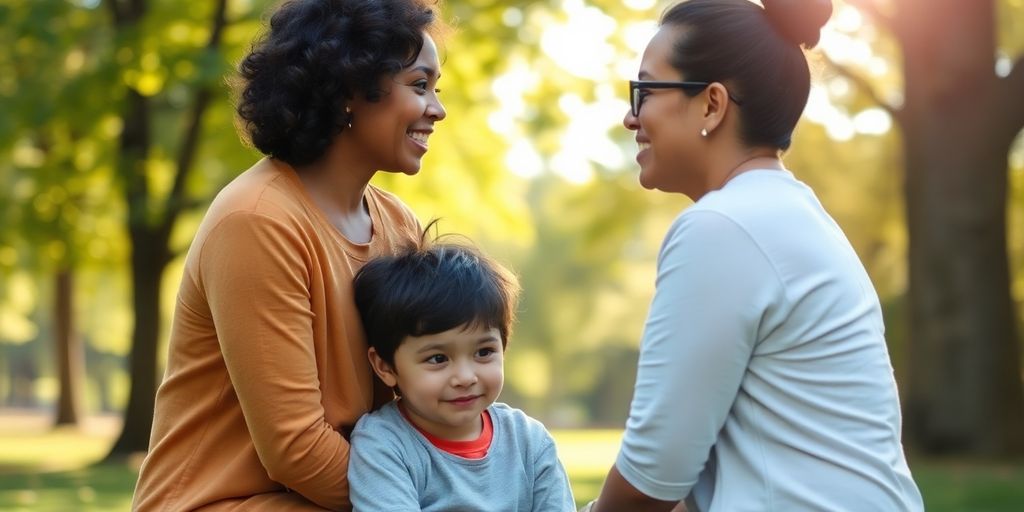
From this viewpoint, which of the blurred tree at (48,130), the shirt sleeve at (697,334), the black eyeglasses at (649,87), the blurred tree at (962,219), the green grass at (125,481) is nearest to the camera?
the shirt sleeve at (697,334)

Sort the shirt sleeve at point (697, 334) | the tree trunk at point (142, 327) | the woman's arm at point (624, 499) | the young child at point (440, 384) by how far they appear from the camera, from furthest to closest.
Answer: the tree trunk at point (142, 327), the young child at point (440, 384), the woman's arm at point (624, 499), the shirt sleeve at point (697, 334)

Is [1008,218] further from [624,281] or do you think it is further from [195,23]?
[624,281]

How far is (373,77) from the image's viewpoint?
11.6 ft

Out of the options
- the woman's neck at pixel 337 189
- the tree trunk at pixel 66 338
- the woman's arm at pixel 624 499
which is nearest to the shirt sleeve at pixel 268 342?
the woman's neck at pixel 337 189

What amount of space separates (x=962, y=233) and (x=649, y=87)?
11.8 meters

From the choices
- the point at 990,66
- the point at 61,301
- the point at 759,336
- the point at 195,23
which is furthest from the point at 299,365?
the point at 61,301

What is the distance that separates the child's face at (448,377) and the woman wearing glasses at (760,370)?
55cm

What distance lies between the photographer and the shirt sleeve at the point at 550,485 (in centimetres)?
346

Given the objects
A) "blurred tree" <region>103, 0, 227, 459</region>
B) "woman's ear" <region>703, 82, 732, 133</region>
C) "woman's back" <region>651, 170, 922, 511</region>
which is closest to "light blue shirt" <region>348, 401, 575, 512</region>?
"woman's back" <region>651, 170, 922, 511</region>

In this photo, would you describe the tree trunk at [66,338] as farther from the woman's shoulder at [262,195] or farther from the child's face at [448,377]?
the child's face at [448,377]

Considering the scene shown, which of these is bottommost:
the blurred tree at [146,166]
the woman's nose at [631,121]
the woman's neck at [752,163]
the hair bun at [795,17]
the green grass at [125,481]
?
the green grass at [125,481]

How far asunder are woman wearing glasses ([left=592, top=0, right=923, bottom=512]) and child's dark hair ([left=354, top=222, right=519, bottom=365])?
0.65m

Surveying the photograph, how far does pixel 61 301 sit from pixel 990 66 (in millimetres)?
18319

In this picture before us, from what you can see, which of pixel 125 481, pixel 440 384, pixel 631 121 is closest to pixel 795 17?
pixel 631 121
